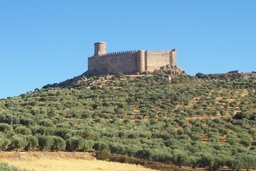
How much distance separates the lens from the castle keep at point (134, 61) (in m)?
64.2

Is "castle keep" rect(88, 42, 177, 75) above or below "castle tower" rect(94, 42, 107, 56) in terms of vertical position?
below

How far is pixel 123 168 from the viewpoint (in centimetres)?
1991

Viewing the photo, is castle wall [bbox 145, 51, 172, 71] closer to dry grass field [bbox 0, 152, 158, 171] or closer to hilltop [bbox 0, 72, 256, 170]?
hilltop [bbox 0, 72, 256, 170]

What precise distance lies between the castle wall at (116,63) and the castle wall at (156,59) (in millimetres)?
1856

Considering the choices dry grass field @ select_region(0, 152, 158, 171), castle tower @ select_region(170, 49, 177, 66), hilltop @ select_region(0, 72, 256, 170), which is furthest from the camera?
castle tower @ select_region(170, 49, 177, 66)

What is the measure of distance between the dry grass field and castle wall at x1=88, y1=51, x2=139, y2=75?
43.0m

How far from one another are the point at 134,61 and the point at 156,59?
3.46 metres

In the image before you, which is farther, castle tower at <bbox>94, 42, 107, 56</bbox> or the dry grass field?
castle tower at <bbox>94, 42, 107, 56</bbox>

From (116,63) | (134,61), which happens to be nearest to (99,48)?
(116,63)

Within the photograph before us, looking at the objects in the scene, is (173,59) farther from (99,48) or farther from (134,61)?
(99,48)

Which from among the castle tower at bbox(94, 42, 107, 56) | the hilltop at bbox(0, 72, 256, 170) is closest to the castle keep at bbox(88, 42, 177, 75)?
the castle tower at bbox(94, 42, 107, 56)

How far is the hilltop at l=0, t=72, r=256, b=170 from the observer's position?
22.5 meters

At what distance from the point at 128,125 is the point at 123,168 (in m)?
13.7

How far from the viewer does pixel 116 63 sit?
2591 inches
